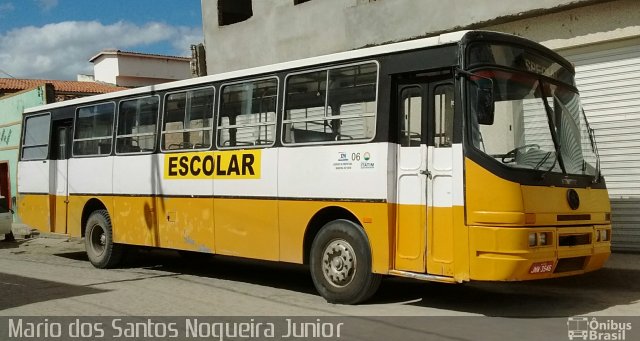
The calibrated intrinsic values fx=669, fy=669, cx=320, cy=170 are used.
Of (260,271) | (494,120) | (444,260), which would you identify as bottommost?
(260,271)

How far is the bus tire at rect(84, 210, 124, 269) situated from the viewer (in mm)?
11211

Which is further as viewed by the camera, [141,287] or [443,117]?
[141,287]

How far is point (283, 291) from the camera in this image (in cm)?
870

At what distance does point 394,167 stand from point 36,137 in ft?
28.3

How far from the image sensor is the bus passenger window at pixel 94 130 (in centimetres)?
1131

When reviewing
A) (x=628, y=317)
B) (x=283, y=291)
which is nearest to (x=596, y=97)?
(x=628, y=317)

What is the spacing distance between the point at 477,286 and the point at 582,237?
87.3 inches

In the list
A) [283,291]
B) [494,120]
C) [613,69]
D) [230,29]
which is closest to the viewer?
[494,120]

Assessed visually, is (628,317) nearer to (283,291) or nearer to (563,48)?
(283,291)

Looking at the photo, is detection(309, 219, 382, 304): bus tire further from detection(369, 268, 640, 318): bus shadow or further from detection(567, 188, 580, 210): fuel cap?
detection(567, 188, 580, 210): fuel cap

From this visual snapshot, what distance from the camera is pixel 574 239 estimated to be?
6895mm

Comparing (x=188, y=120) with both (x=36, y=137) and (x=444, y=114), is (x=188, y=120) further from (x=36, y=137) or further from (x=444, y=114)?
(x=36, y=137)

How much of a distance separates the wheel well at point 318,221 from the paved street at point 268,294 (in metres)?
0.62

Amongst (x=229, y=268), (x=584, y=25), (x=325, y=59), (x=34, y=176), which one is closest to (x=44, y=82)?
(x=34, y=176)
